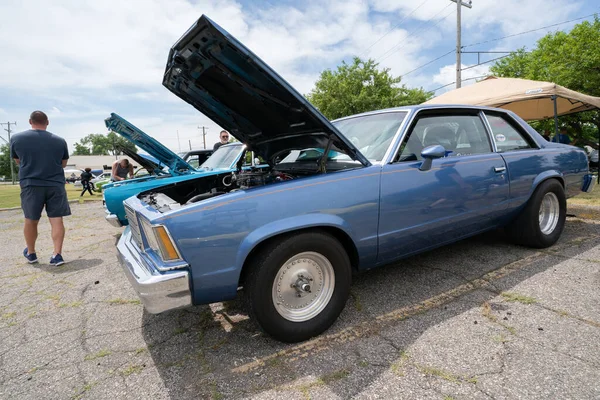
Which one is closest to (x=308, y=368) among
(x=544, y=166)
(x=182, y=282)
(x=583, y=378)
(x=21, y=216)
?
(x=182, y=282)

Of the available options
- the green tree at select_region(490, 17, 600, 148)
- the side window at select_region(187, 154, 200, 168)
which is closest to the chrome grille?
the side window at select_region(187, 154, 200, 168)

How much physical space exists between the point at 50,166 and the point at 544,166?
5.58 metres

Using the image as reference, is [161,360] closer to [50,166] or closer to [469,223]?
[469,223]

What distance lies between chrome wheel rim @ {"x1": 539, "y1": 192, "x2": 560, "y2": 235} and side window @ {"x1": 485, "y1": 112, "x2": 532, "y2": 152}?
697 mm

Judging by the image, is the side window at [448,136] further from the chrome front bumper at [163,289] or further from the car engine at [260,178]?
the chrome front bumper at [163,289]

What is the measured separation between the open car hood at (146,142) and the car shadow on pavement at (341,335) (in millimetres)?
3626

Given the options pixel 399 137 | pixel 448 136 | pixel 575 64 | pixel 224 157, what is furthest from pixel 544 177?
pixel 575 64

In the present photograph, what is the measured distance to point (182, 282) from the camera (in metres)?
1.72

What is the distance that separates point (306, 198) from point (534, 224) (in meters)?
2.78

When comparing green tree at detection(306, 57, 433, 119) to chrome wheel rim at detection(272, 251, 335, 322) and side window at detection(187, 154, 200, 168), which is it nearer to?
side window at detection(187, 154, 200, 168)

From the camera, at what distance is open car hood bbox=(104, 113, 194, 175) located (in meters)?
5.25

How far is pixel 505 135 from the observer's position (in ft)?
10.9

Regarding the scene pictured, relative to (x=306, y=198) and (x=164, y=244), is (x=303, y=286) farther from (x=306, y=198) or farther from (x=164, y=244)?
(x=164, y=244)

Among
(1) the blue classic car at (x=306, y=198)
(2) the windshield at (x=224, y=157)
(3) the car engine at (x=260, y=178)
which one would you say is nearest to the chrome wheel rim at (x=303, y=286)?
(1) the blue classic car at (x=306, y=198)
